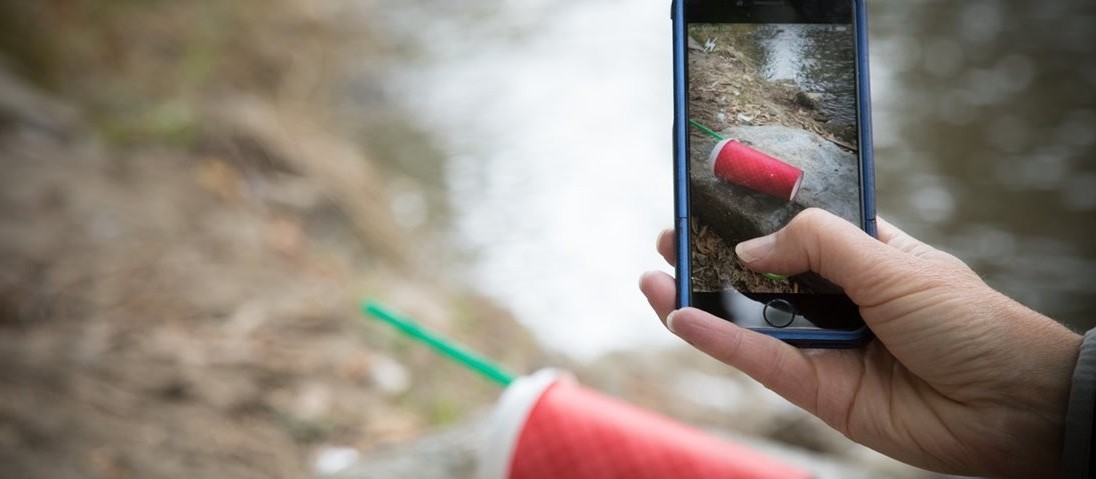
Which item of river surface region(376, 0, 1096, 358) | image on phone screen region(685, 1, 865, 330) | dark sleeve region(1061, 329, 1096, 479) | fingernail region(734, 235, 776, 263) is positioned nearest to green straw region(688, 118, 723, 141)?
image on phone screen region(685, 1, 865, 330)

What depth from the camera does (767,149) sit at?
1003 millimetres

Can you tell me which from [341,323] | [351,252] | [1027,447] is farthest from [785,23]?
[351,252]

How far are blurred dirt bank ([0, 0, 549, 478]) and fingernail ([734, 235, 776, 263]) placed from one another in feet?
4.23

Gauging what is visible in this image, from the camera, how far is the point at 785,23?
1025 mm

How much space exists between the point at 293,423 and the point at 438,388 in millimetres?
451

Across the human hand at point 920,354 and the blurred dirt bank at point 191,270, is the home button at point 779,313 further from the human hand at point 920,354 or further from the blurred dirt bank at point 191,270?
the blurred dirt bank at point 191,270

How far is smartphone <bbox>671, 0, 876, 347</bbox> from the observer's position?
3.25ft

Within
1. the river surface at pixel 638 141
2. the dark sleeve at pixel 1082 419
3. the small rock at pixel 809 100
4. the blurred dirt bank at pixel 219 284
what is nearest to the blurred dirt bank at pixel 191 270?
the blurred dirt bank at pixel 219 284

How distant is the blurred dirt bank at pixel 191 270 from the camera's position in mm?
1955

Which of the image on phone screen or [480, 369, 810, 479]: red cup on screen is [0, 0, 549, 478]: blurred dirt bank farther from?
the image on phone screen

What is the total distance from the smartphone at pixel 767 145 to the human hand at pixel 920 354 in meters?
0.03

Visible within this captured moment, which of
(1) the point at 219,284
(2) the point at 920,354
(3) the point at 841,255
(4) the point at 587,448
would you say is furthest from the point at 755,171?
(1) the point at 219,284

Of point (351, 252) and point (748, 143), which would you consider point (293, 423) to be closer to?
point (351, 252)

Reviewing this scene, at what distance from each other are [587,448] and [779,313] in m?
0.53
